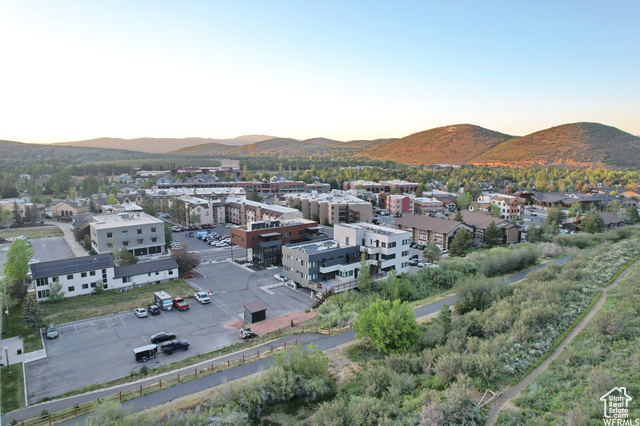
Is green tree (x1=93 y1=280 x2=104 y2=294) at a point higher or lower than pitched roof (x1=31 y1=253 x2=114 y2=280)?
lower

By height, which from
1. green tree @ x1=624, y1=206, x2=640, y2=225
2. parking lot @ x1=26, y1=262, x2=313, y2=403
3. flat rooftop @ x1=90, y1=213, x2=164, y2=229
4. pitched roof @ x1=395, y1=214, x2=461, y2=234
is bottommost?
parking lot @ x1=26, y1=262, x2=313, y2=403

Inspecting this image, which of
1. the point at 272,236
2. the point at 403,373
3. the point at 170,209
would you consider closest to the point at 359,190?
the point at 170,209

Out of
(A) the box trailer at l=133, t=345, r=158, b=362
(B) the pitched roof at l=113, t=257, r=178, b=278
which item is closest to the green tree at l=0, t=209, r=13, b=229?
(B) the pitched roof at l=113, t=257, r=178, b=278

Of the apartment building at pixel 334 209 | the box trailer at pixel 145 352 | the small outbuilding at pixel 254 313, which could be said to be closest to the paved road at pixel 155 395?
the box trailer at pixel 145 352

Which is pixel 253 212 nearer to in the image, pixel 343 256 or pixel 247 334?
pixel 343 256

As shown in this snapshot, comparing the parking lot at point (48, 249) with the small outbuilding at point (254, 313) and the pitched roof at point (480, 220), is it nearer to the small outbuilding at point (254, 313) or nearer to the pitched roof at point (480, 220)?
the small outbuilding at point (254, 313)

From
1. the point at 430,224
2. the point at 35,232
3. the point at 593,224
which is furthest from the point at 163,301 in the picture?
the point at 593,224

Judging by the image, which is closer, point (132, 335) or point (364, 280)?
point (132, 335)

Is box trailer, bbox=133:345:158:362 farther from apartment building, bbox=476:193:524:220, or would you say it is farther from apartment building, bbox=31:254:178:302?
apartment building, bbox=476:193:524:220
